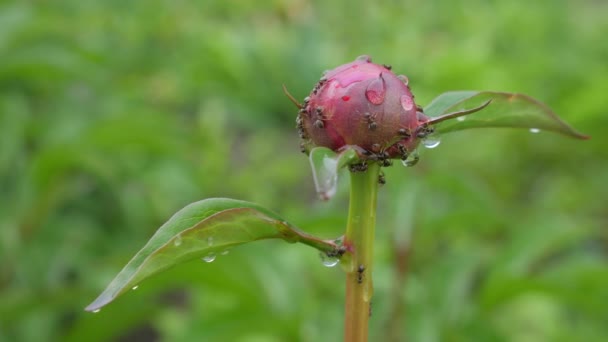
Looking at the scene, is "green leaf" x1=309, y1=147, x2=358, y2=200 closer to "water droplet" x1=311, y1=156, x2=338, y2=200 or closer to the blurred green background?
"water droplet" x1=311, y1=156, x2=338, y2=200

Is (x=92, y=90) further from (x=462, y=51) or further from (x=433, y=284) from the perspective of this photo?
(x=462, y=51)

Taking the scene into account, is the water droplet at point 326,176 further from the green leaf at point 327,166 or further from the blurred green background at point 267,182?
the blurred green background at point 267,182

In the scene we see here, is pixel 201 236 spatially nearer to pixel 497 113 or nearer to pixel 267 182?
pixel 497 113

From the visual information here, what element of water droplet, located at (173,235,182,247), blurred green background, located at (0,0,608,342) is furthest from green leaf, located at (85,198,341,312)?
blurred green background, located at (0,0,608,342)

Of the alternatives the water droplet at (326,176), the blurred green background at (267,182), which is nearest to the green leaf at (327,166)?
the water droplet at (326,176)

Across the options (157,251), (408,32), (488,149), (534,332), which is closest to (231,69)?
(408,32)

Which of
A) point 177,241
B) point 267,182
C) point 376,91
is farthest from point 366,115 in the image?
point 267,182
